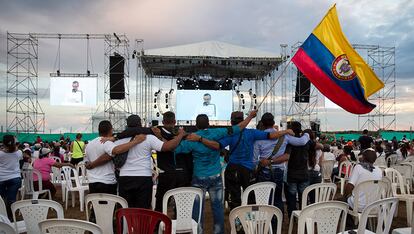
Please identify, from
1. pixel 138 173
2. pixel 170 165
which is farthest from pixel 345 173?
pixel 138 173

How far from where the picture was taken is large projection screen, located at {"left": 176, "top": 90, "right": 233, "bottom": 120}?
67.9 ft

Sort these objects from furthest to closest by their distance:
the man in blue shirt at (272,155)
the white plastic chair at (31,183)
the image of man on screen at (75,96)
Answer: the image of man on screen at (75,96), the white plastic chair at (31,183), the man in blue shirt at (272,155)

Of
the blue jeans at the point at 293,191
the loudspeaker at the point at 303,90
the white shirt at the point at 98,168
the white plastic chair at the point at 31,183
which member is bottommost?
the white plastic chair at the point at 31,183

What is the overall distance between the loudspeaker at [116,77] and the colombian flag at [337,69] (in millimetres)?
14551

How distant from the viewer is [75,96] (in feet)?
67.2

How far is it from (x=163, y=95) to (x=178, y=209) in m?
21.7

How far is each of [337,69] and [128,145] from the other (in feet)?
11.4

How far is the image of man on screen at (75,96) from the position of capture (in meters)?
20.4

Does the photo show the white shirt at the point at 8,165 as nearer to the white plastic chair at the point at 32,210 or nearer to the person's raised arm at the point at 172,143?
the white plastic chair at the point at 32,210

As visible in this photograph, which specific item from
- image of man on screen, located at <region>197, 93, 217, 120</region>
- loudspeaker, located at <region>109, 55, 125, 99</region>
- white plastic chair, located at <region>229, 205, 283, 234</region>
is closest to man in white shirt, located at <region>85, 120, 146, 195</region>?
white plastic chair, located at <region>229, 205, 283, 234</region>

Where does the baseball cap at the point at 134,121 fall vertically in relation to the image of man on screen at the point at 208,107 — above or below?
below

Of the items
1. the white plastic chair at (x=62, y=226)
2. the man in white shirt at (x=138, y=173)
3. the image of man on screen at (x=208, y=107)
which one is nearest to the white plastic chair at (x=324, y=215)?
the man in white shirt at (x=138, y=173)

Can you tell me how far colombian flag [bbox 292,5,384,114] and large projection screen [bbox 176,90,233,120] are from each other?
48.8 ft

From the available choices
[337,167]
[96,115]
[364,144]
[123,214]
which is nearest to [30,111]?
[96,115]
